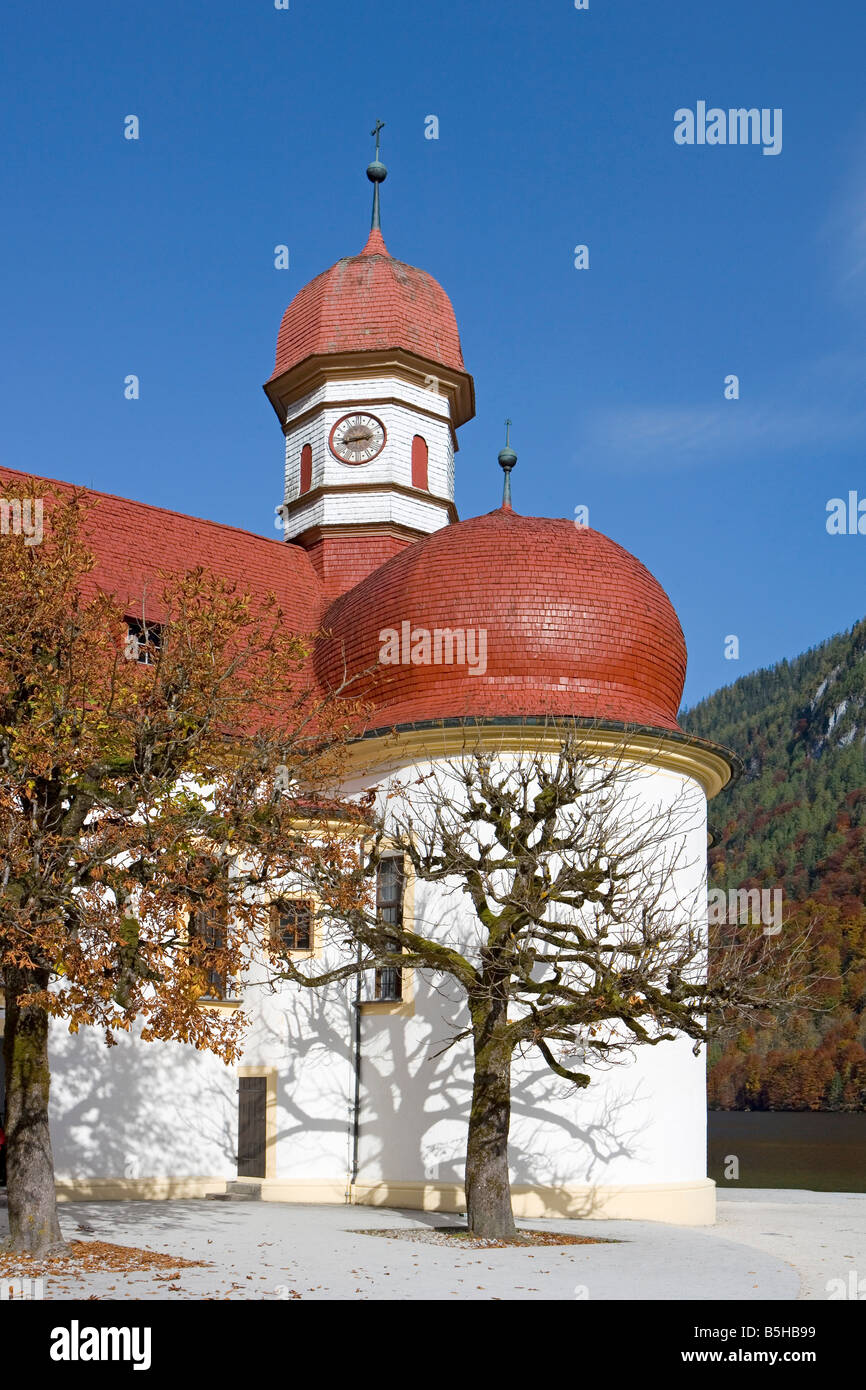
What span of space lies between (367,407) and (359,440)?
2.61ft

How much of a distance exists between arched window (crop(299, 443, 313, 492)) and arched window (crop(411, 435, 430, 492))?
2.22 metres

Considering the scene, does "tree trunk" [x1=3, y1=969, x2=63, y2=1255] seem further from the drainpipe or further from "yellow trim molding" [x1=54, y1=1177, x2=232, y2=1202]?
the drainpipe

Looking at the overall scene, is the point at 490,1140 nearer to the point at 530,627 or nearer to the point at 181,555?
the point at 530,627

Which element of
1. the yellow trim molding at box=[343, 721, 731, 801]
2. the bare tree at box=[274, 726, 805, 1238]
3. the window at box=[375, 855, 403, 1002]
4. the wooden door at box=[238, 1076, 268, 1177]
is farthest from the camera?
the wooden door at box=[238, 1076, 268, 1177]

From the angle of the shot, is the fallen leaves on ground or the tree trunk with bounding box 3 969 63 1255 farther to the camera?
the tree trunk with bounding box 3 969 63 1255

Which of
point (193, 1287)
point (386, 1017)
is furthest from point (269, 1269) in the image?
point (386, 1017)

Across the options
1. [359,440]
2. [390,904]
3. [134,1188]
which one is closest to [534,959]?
[390,904]

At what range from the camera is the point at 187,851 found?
12.6 metres

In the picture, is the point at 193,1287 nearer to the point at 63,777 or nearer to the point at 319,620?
the point at 63,777

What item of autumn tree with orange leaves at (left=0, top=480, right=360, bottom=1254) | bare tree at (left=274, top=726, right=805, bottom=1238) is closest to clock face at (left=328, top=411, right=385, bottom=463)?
bare tree at (left=274, top=726, right=805, bottom=1238)

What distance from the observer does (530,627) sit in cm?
2178

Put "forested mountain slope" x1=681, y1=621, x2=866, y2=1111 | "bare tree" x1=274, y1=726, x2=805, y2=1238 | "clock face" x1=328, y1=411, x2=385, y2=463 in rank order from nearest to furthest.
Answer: "bare tree" x1=274, y1=726, x2=805, y2=1238, "clock face" x1=328, y1=411, x2=385, y2=463, "forested mountain slope" x1=681, y1=621, x2=866, y2=1111

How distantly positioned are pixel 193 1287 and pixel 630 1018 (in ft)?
19.6

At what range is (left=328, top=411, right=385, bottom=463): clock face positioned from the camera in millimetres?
30750
